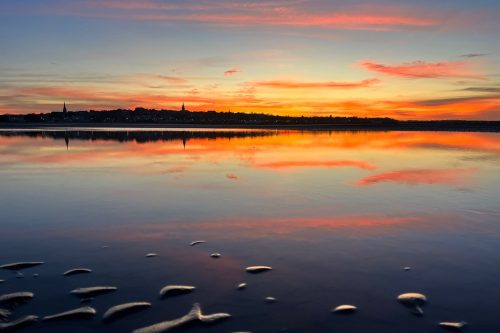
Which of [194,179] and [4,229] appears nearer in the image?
[4,229]

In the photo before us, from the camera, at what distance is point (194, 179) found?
18156 mm

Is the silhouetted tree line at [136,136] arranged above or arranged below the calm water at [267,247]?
above

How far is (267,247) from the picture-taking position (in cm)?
866

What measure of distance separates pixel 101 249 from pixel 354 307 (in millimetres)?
5315

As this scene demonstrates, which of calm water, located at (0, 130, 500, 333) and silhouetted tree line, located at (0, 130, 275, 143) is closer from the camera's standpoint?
calm water, located at (0, 130, 500, 333)

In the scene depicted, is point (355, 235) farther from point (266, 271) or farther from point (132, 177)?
point (132, 177)

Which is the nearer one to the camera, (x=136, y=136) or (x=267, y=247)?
(x=267, y=247)

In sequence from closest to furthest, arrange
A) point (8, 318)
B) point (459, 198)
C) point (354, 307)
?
point (8, 318) < point (354, 307) < point (459, 198)

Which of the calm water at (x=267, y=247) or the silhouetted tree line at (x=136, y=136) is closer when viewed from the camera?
the calm water at (x=267, y=247)

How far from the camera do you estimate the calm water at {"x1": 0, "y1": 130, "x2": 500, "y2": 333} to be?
5871 millimetres

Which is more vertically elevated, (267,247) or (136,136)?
(136,136)

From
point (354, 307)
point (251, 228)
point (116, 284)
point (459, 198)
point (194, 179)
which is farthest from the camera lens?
point (194, 179)

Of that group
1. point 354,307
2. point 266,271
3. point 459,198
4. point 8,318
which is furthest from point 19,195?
point 459,198

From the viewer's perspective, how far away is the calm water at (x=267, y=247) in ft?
19.3
